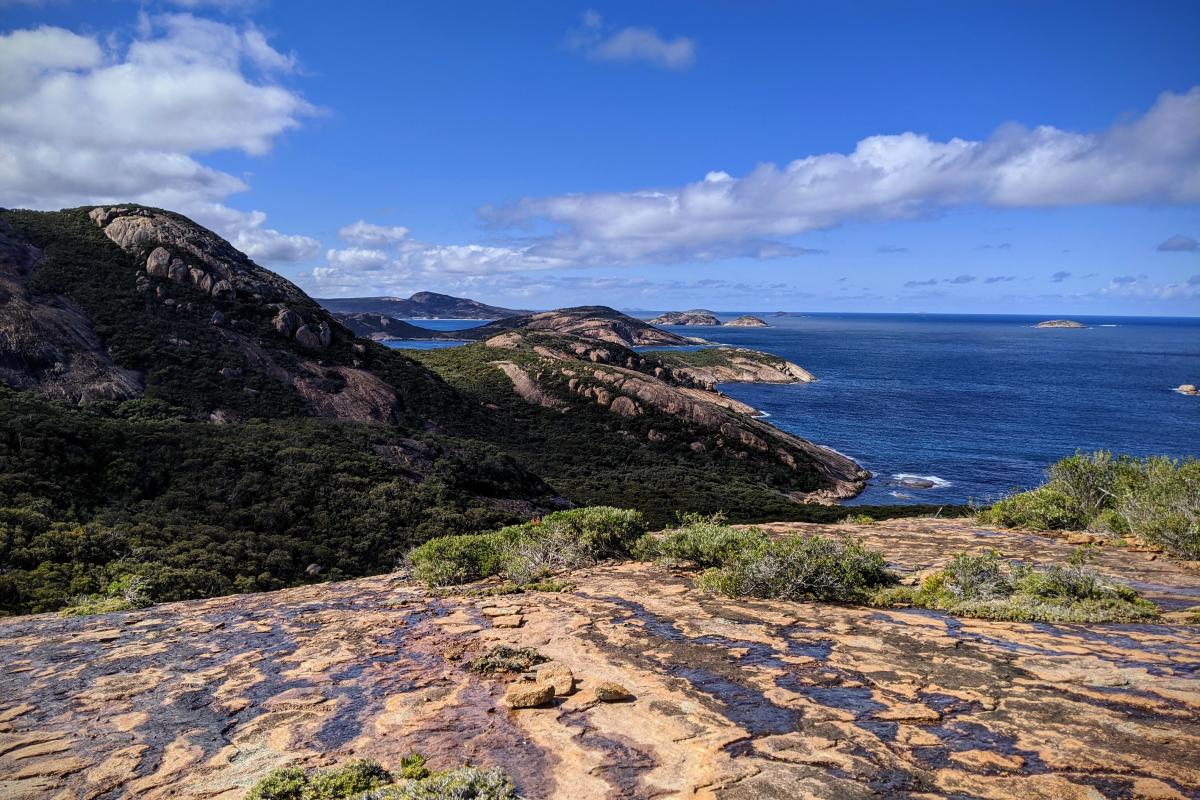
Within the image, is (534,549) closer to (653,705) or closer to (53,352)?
(653,705)

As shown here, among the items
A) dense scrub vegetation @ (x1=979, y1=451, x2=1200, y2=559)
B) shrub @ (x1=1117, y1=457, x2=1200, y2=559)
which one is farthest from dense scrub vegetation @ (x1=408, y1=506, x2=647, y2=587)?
shrub @ (x1=1117, y1=457, x2=1200, y2=559)

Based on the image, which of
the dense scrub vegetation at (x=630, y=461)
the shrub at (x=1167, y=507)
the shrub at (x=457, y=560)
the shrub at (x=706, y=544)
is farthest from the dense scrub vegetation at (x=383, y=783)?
the dense scrub vegetation at (x=630, y=461)

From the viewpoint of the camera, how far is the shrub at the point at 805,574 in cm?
792

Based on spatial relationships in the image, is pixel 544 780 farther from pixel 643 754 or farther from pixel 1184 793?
pixel 1184 793

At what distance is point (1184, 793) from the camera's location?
11.6ft

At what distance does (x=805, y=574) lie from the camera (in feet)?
26.4

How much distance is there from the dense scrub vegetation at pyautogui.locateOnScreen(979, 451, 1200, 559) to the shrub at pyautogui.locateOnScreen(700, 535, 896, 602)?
4454 millimetres

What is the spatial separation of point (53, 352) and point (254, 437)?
52.3 feet

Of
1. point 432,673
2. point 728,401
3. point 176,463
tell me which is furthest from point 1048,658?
point 728,401

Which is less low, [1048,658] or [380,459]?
[1048,658]

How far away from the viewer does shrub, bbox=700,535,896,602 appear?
7.92 meters

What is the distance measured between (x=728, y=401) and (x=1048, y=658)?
8472 centimetres

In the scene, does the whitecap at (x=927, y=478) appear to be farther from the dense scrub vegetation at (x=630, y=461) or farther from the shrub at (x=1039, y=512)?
the shrub at (x=1039, y=512)

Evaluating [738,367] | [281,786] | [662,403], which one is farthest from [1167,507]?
[738,367]
